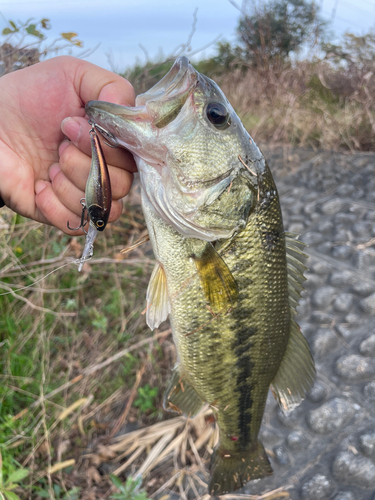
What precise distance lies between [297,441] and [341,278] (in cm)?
152

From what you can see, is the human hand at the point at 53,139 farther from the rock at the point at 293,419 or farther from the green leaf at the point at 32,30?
the rock at the point at 293,419

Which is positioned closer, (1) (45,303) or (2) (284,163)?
(1) (45,303)

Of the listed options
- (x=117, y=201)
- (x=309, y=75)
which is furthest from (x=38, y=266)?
(x=309, y=75)

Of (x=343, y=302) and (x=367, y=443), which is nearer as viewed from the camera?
→ (x=367, y=443)

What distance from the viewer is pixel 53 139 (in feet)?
5.15

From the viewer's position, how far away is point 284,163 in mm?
4891

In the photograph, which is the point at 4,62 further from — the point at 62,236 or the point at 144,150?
the point at 144,150

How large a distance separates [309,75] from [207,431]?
5.47 meters

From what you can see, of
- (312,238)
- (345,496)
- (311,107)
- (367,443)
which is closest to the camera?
(345,496)

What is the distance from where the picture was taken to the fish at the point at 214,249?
1124mm

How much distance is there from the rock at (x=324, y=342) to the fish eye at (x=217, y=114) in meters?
2.16

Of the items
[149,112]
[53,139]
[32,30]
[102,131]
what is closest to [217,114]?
[149,112]

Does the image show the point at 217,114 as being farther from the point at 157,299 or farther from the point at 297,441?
the point at 297,441

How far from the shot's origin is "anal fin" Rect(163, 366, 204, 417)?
1.55 metres
